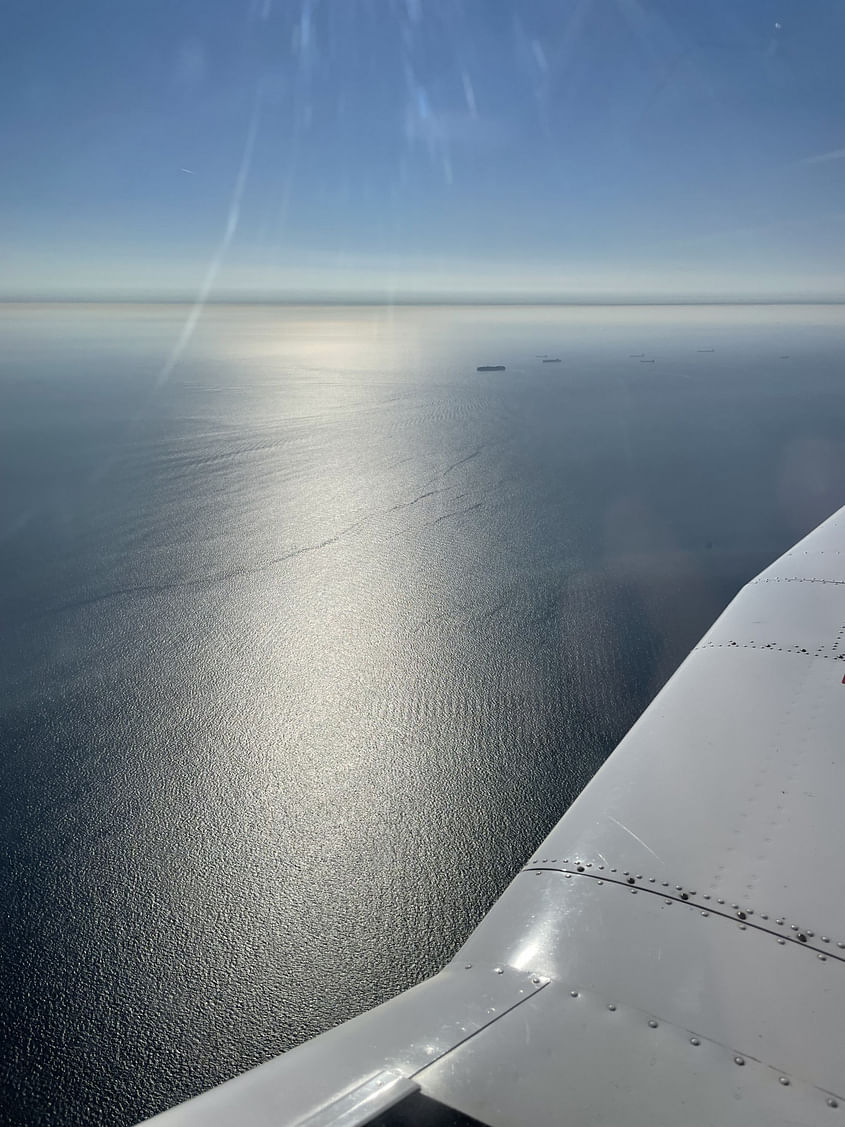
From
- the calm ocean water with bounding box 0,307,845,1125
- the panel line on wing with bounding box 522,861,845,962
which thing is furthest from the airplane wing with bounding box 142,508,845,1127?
the calm ocean water with bounding box 0,307,845,1125

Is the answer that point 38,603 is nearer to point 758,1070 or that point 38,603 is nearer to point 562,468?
point 758,1070

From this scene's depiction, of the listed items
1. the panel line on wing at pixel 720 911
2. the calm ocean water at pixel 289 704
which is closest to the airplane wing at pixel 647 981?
the panel line on wing at pixel 720 911

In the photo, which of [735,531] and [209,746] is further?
[735,531]

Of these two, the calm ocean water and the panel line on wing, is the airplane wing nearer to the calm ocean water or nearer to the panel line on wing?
the panel line on wing

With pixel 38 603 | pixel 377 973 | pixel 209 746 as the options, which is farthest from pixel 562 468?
pixel 377 973

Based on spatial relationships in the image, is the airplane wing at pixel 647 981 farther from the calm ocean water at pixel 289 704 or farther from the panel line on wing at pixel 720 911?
the calm ocean water at pixel 289 704

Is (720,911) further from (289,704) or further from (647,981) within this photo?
(289,704)
